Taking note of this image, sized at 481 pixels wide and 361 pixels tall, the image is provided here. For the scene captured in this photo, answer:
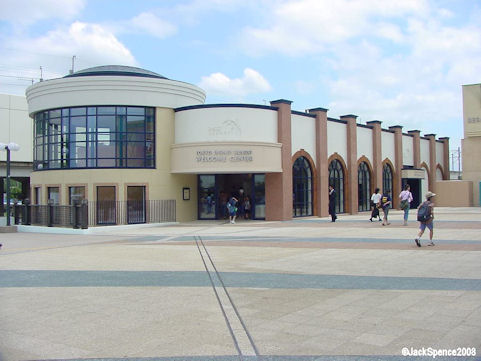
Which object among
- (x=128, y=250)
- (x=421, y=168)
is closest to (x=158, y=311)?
(x=128, y=250)

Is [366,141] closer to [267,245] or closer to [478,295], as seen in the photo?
[267,245]

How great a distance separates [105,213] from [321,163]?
12183mm

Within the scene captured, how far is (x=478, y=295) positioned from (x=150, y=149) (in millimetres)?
20594

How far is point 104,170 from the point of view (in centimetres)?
2566

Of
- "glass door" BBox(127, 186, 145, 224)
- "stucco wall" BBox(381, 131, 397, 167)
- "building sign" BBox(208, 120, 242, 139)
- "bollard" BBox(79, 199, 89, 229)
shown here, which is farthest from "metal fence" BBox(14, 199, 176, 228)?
"stucco wall" BBox(381, 131, 397, 167)

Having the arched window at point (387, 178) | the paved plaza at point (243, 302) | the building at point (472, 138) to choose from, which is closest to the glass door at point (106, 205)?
the paved plaza at point (243, 302)

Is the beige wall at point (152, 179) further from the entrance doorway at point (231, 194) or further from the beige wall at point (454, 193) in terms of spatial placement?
the beige wall at point (454, 193)

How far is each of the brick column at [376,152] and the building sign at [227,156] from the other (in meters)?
12.5

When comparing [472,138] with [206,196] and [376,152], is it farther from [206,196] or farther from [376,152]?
[206,196]

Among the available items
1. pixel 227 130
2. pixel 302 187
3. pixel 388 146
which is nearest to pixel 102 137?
pixel 227 130

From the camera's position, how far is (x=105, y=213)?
2509 centimetres

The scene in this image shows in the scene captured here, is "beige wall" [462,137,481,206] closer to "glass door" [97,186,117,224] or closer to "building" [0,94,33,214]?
"glass door" [97,186,117,224]

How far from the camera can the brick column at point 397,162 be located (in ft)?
122

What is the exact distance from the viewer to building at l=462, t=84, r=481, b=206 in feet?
130
